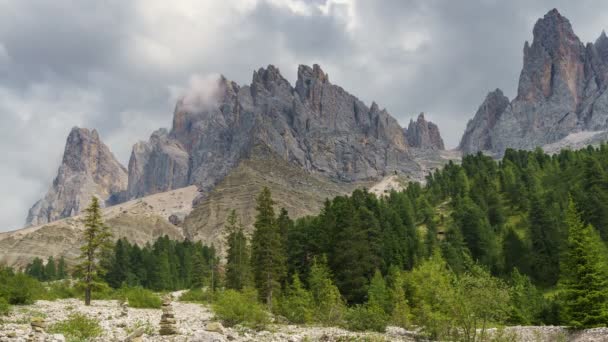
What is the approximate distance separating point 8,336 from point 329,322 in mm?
27029

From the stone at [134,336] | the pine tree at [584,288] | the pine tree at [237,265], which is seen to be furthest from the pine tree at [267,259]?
the pine tree at [584,288]

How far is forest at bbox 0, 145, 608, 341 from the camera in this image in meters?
39.8

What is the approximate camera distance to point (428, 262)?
61000 millimetres

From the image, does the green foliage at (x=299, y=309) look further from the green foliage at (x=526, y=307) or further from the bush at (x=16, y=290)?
the bush at (x=16, y=290)

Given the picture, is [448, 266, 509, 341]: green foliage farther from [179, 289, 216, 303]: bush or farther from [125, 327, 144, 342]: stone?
[179, 289, 216, 303]: bush

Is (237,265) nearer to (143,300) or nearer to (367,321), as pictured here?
(143,300)

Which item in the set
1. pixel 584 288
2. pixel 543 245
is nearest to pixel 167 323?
pixel 584 288

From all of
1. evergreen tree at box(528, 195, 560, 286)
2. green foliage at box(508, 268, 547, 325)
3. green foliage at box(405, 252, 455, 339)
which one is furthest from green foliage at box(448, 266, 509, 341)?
evergreen tree at box(528, 195, 560, 286)

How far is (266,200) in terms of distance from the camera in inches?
2680

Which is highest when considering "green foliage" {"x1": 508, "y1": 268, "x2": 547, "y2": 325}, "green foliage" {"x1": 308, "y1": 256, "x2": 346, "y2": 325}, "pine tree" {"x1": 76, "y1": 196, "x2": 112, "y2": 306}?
"pine tree" {"x1": 76, "y1": 196, "x2": 112, "y2": 306}

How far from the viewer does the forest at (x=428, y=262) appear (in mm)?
39781

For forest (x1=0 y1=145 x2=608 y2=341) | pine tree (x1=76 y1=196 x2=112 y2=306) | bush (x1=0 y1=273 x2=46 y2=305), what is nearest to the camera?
forest (x1=0 y1=145 x2=608 y2=341)

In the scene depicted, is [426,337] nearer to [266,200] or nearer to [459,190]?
[266,200]

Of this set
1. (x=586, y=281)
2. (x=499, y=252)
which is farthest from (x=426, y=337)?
(x=499, y=252)
